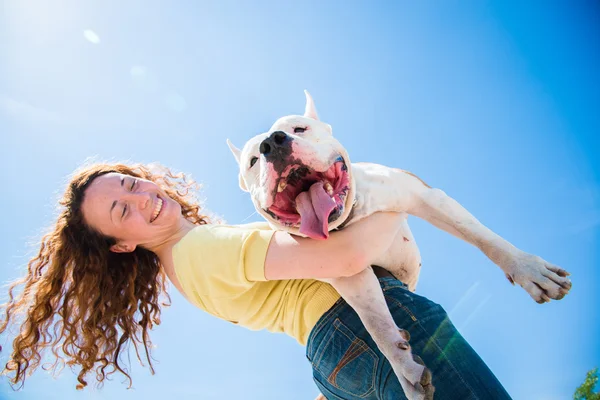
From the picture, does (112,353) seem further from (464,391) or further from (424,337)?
(464,391)

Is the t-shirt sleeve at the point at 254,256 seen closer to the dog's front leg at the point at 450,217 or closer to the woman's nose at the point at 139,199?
the dog's front leg at the point at 450,217

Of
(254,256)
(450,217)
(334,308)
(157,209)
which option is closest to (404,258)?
(450,217)

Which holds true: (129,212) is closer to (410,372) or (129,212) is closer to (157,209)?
(157,209)

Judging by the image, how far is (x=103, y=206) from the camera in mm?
2980

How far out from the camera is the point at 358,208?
2686mm

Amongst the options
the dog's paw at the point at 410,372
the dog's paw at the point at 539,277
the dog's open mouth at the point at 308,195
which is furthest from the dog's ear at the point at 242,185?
the dog's paw at the point at 539,277

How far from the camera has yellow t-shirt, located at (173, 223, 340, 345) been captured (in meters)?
2.31

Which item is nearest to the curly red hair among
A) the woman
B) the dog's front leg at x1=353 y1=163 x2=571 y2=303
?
the woman

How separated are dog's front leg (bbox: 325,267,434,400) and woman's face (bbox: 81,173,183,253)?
1.23 m

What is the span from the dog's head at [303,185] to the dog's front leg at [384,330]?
384mm

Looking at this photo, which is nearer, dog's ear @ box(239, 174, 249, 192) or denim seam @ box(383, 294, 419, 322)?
denim seam @ box(383, 294, 419, 322)

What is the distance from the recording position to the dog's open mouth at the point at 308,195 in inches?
93.0

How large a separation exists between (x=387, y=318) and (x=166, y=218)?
1607 millimetres

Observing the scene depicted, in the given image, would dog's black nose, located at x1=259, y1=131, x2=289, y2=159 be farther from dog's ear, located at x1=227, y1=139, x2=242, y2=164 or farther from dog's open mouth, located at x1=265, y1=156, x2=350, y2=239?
dog's ear, located at x1=227, y1=139, x2=242, y2=164
